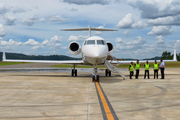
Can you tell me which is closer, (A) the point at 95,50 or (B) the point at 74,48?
(A) the point at 95,50

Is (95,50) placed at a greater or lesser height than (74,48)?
lesser

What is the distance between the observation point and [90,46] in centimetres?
1297

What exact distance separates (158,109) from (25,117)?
12.2ft

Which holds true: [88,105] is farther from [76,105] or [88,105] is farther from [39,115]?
[39,115]

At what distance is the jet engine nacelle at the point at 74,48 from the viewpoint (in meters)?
16.9

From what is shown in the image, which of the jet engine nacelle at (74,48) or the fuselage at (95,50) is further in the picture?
the jet engine nacelle at (74,48)

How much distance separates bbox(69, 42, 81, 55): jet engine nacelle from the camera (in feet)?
55.4

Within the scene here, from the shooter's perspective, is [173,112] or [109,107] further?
[109,107]

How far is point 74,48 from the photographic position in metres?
17.0

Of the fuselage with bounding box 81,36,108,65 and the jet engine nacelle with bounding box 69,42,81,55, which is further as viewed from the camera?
the jet engine nacelle with bounding box 69,42,81,55

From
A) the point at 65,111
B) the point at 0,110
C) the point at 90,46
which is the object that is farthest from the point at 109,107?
the point at 90,46

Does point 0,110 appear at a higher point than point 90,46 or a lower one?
lower

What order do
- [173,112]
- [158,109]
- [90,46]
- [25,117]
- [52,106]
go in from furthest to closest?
1. [90,46]
2. [52,106]
3. [158,109]
4. [173,112]
5. [25,117]

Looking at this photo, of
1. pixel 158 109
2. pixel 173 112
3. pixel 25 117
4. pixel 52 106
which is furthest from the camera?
pixel 52 106
